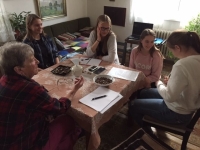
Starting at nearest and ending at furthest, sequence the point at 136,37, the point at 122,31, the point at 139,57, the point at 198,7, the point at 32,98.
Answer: the point at 32,98 → the point at 139,57 → the point at 198,7 → the point at 136,37 → the point at 122,31

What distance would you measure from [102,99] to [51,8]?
2.88m

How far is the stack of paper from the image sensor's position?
1.18 m

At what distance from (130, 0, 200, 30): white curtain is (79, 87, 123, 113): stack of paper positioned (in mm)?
2732

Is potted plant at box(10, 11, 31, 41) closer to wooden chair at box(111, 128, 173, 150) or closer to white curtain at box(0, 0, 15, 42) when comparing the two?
white curtain at box(0, 0, 15, 42)

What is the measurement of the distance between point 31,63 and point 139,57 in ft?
4.11

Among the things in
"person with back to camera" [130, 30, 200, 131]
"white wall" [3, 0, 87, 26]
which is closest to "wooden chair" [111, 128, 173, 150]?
"person with back to camera" [130, 30, 200, 131]

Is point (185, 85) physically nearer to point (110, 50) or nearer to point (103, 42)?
point (110, 50)

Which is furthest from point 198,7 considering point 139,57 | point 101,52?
point 101,52

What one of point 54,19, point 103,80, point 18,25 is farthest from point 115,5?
point 103,80

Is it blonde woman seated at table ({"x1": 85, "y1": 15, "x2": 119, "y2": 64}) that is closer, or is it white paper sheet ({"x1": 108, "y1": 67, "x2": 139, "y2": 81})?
white paper sheet ({"x1": 108, "y1": 67, "x2": 139, "y2": 81})

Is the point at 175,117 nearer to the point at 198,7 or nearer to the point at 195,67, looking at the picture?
the point at 195,67

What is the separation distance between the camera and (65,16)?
3846mm

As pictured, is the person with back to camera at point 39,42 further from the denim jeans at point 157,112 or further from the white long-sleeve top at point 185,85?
the white long-sleeve top at point 185,85

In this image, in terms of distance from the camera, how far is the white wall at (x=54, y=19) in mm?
2803
